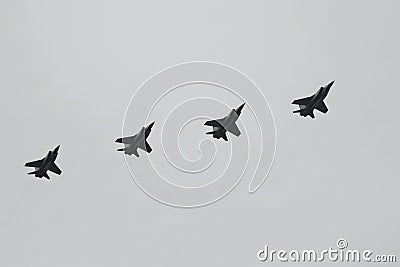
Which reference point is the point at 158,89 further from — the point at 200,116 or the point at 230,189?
the point at 230,189

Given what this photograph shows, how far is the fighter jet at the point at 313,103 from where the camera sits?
44656 millimetres

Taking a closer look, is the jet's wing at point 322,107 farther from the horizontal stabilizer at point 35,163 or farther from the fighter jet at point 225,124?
the horizontal stabilizer at point 35,163

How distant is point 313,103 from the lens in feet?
148

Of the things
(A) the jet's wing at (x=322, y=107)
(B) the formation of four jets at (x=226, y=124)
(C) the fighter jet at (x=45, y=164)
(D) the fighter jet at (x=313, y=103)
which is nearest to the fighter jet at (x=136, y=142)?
(B) the formation of four jets at (x=226, y=124)

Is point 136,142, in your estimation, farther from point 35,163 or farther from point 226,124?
point 35,163

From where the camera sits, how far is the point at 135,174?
4656cm

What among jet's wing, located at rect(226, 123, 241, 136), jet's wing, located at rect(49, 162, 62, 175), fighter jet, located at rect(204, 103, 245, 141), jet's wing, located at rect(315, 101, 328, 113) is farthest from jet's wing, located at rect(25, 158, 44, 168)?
jet's wing, located at rect(315, 101, 328, 113)

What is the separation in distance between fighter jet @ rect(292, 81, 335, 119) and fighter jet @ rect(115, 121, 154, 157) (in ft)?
35.4

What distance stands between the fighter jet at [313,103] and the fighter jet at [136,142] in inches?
425

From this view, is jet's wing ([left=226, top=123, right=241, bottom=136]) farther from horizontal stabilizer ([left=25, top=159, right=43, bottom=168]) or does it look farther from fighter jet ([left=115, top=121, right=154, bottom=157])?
horizontal stabilizer ([left=25, top=159, right=43, bottom=168])

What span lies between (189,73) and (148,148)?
8.62m

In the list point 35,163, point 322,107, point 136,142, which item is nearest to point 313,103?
point 322,107

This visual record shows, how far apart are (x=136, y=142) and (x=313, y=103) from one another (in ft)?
42.5

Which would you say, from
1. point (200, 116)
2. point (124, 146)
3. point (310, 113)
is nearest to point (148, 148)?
point (124, 146)
